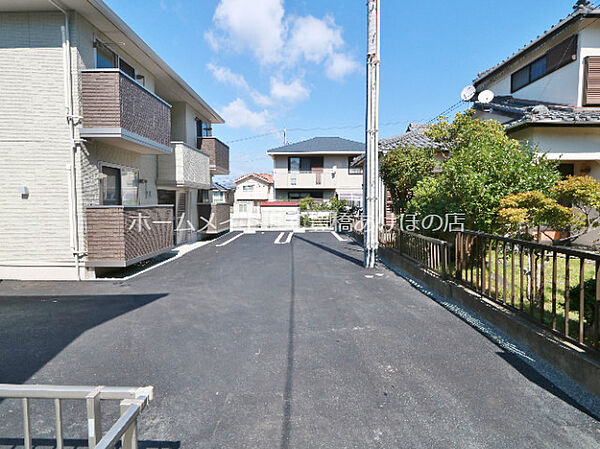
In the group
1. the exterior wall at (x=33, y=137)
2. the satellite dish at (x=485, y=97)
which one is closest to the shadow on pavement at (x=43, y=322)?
the exterior wall at (x=33, y=137)

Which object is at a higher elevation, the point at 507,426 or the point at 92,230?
the point at 92,230

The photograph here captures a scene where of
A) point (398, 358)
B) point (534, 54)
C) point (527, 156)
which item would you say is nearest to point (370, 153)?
point (527, 156)

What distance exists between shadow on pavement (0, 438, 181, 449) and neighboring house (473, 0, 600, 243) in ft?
28.9

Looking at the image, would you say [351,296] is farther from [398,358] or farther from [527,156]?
[527,156]

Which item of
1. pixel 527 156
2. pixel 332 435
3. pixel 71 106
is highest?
pixel 71 106

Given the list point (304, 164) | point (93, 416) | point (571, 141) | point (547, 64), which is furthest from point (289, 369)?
point (304, 164)

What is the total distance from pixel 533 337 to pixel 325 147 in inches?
926

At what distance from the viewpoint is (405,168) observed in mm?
9984

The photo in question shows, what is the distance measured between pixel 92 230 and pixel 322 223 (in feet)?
46.2

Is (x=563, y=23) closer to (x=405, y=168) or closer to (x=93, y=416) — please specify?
(x=405, y=168)

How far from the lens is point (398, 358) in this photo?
3502 millimetres

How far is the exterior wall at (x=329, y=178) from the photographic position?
82.6 feet

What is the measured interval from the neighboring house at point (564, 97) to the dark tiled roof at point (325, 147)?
13705 mm

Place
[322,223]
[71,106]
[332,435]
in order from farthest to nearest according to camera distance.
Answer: [322,223] < [71,106] < [332,435]
